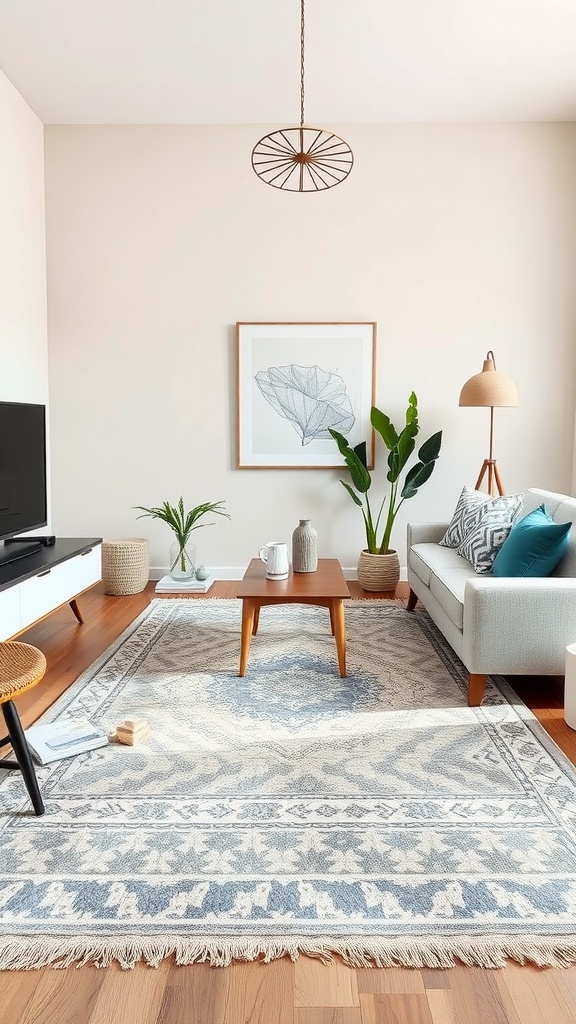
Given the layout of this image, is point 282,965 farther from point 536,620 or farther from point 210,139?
point 210,139

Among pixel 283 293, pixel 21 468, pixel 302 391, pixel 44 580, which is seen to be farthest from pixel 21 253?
pixel 44 580

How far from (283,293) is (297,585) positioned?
8.38ft

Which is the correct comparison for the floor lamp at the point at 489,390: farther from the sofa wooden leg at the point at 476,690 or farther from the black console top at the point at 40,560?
the black console top at the point at 40,560

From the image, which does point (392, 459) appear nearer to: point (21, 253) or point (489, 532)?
point (489, 532)

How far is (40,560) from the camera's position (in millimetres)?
3629

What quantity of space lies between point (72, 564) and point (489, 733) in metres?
2.32

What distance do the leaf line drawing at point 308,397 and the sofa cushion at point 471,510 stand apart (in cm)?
121

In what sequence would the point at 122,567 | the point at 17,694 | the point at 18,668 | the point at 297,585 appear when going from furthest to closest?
the point at 122,567 < the point at 297,585 < the point at 18,668 < the point at 17,694

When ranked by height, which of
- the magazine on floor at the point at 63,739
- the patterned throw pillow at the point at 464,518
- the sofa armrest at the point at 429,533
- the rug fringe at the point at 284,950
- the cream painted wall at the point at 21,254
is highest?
the cream painted wall at the point at 21,254

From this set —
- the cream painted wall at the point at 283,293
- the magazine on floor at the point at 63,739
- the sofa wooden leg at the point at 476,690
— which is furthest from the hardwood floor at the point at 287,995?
the cream painted wall at the point at 283,293

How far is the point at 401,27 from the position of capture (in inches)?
149

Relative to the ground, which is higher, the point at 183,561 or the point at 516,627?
the point at 516,627

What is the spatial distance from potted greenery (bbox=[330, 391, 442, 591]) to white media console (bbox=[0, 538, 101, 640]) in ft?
5.73

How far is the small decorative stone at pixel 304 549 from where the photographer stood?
12.0 feet
